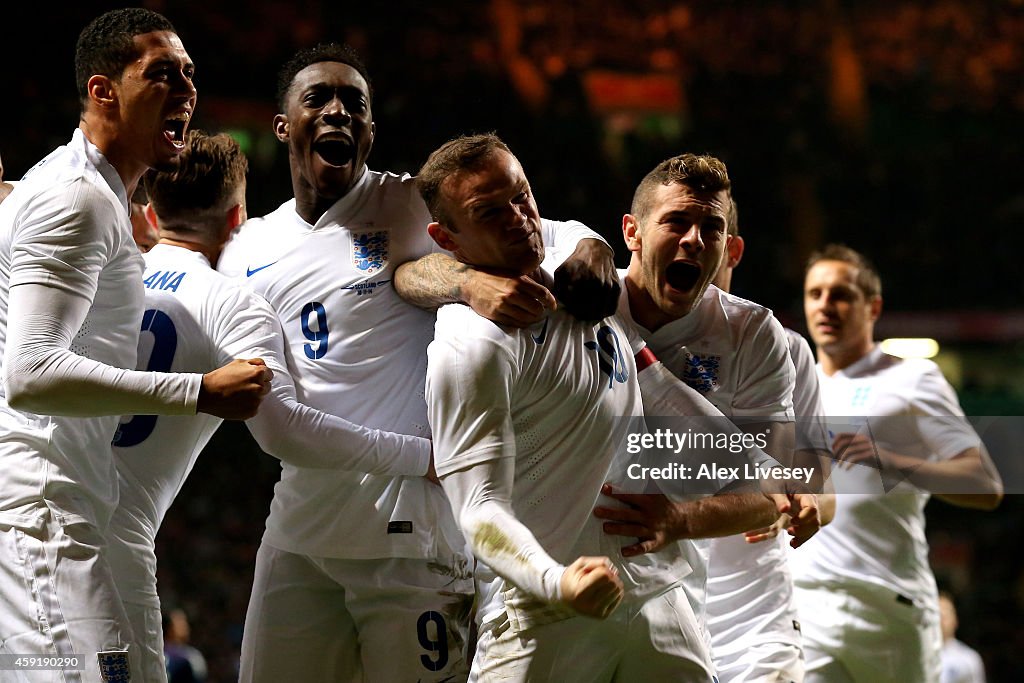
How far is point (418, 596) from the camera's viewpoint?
3566 millimetres

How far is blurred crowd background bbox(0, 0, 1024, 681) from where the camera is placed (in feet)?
46.5

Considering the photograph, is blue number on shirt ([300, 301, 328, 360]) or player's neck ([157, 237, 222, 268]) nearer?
blue number on shirt ([300, 301, 328, 360])

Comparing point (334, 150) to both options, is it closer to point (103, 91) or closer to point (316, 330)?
point (316, 330)

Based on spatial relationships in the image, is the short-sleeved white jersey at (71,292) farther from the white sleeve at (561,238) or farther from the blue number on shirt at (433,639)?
the white sleeve at (561,238)

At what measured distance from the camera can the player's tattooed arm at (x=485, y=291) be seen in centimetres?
290

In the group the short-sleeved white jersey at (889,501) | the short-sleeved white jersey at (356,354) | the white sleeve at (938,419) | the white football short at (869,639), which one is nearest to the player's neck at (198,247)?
the short-sleeved white jersey at (356,354)

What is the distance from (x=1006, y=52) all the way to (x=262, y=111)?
14.2 m

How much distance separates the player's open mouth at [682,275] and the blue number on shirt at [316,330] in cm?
110

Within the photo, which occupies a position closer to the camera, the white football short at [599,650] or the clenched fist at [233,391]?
the white football short at [599,650]

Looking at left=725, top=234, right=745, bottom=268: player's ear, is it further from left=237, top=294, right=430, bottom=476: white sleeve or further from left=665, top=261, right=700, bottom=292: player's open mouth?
left=237, top=294, right=430, bottom=476: white sleeve

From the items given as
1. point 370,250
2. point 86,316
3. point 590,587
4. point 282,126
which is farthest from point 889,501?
point 86,316

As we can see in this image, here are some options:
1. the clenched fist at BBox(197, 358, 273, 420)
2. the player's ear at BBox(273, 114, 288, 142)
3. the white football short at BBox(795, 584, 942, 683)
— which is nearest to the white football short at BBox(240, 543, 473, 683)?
the clenched fist at BBox(197, 358, 273, 420)

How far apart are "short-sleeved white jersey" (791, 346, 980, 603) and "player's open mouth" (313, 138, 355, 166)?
2683 mm

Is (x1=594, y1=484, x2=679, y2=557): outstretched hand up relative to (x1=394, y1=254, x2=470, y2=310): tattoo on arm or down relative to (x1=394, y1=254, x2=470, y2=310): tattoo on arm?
down
